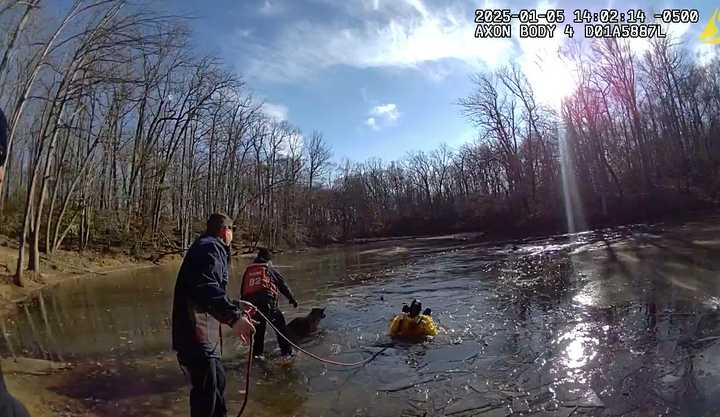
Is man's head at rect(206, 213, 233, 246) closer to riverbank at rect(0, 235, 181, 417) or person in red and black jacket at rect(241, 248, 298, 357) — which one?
Answer: riverbank at rect(0, 235, 181, 417)

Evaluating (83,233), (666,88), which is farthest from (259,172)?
(666,88)

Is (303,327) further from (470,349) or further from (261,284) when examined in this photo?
(470,349)

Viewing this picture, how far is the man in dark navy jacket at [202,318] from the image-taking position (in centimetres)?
401

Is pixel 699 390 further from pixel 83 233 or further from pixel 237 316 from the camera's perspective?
pixel 83 233

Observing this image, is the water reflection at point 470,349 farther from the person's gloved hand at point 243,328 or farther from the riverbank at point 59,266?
the riverbank at point 59,266

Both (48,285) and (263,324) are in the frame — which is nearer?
(263,324)

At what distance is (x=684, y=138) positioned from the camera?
4647 cm

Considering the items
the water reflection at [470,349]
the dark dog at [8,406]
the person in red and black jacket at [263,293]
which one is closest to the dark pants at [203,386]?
the water reflection at [470,349]

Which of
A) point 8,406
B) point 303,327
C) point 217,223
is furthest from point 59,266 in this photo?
point 8,406

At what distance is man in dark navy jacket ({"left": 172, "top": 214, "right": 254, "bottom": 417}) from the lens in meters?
4.01

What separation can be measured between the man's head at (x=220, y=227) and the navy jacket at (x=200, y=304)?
0.28m

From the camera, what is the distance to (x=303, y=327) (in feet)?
31.1

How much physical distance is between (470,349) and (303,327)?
11.3 feet

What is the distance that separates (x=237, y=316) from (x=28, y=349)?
24.0ft
